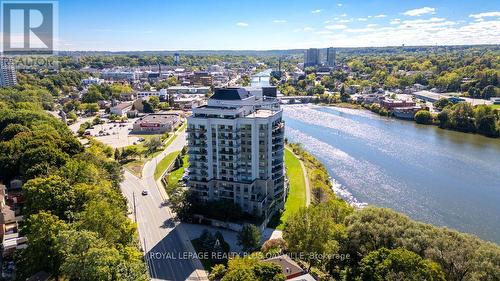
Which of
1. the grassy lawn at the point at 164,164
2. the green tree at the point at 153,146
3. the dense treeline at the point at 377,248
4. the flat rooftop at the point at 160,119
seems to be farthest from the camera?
the flat rooftop at the point at 160,119

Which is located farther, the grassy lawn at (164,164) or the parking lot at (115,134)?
the parking lot at (115,134)

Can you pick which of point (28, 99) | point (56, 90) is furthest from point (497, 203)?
point (56, 90)

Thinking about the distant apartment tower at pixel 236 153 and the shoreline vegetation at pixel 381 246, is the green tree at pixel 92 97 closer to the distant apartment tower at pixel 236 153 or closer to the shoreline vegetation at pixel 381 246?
the distant apartment tower at pixel 236 153

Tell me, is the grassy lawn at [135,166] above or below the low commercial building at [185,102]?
below

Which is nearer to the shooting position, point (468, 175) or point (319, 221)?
point (319, 221)

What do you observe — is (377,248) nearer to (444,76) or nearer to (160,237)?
(160,237)

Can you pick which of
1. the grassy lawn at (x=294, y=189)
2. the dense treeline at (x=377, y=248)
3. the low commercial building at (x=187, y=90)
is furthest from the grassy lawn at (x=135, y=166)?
the low commercial building at (x=187, y=90)

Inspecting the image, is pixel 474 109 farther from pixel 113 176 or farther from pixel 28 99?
pixel 28 99
